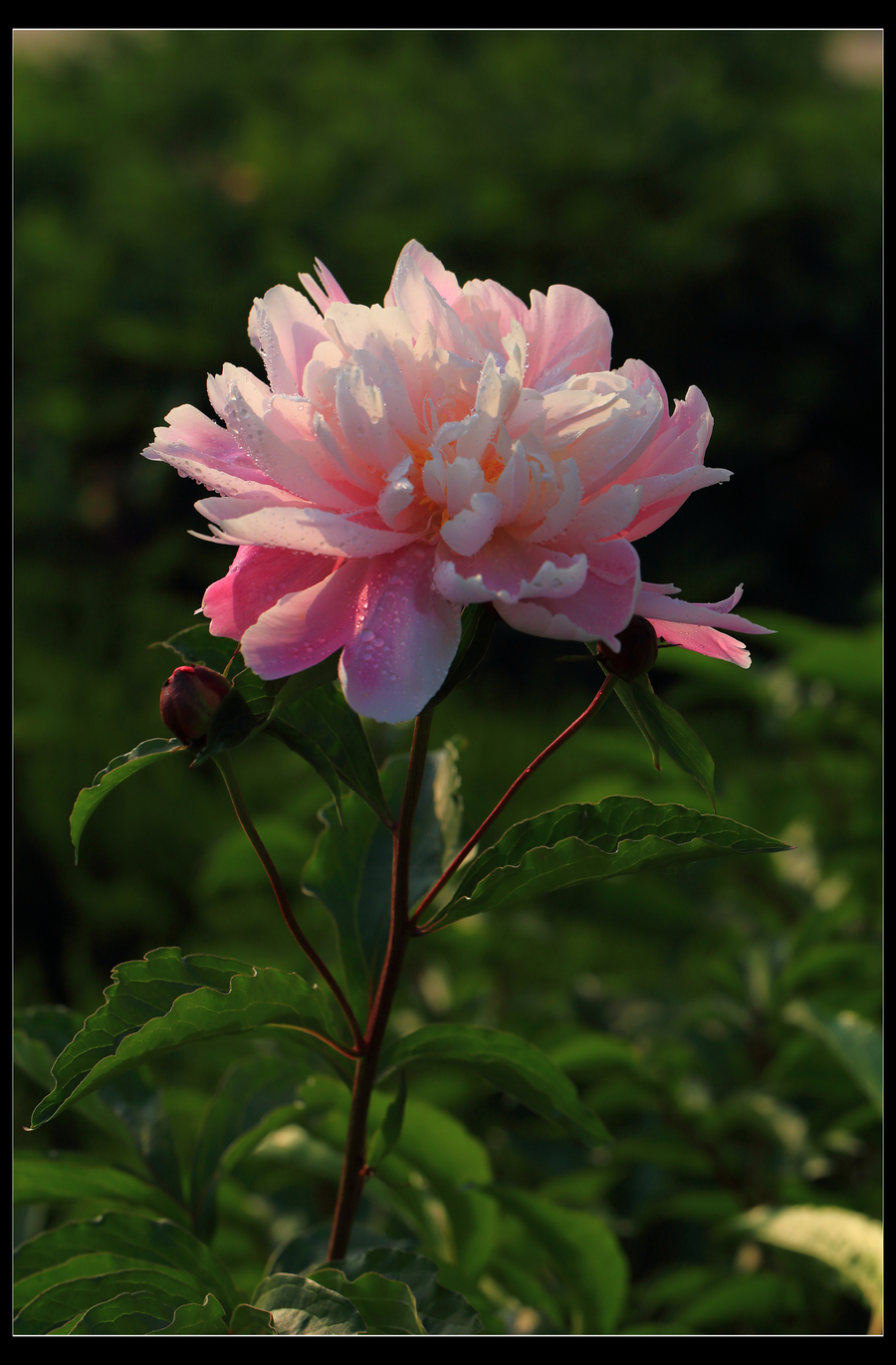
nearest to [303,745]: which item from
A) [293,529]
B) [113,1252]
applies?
[293,529]

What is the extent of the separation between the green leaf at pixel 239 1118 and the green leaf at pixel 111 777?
1.04 ft

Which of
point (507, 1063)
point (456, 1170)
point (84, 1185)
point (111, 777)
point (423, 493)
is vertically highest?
point (423, 493)

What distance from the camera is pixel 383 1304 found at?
55cm

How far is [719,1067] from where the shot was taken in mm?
1358

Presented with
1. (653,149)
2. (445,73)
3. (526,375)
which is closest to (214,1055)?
(526,375)

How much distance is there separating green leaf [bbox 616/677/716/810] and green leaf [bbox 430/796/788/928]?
0.07 ft

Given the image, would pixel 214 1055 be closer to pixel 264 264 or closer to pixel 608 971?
pixel 608 971

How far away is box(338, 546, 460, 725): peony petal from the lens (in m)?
0.48

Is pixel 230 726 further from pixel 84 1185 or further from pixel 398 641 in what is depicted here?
pixel 84 1185

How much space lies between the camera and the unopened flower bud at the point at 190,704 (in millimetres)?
535

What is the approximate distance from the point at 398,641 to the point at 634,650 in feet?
0.37

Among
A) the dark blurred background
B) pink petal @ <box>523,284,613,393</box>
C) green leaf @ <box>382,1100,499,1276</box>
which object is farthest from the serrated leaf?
the dark blurred background

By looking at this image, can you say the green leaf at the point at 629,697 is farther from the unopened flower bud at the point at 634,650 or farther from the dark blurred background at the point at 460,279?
the dark blurred background at the point at 460,279

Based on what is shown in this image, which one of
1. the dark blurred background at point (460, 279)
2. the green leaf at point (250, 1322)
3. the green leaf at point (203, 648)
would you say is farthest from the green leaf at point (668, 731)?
the dark blurred background at point (460, 279)
